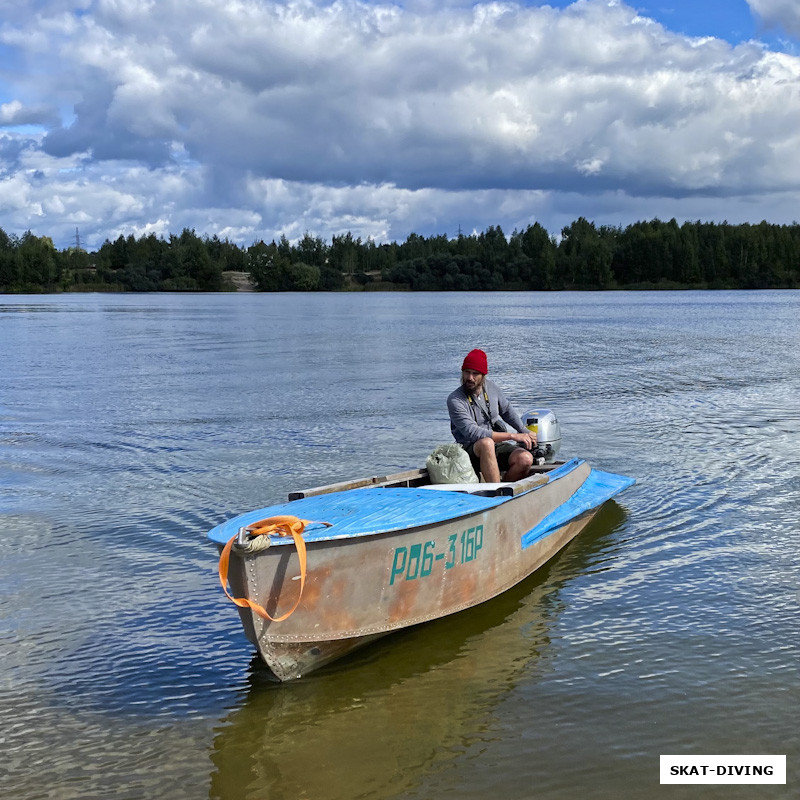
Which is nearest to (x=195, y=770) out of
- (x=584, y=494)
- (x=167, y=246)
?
(x=584, y=494)

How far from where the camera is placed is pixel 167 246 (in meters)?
177

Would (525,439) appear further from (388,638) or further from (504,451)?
(388,638)

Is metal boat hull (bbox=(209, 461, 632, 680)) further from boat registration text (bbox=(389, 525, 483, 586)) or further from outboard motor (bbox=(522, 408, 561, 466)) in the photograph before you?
outboard motor (bbox=(522, 408, 561, 466))

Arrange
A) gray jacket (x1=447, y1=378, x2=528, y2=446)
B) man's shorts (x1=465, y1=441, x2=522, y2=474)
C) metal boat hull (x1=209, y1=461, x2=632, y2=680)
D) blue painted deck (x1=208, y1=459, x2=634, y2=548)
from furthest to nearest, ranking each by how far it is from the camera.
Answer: man's shorts (x1=465, y1=441, x2=522, y2=474)
gray jacket (x1=447, y1=378, x2=528, y2=446)
blue painted deck (x1=208, y1=459, x2=634, y2=548)
metal boat hull (x1=209, y1=461, x2=632, y2=680)

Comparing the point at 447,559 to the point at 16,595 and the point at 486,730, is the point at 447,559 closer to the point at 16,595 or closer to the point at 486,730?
the point at 486,730

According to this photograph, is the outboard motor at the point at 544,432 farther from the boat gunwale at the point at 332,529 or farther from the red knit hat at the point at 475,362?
the boat gunwale at the point at 332,529

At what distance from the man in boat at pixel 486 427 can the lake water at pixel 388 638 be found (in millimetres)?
1110

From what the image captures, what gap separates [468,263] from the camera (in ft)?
505

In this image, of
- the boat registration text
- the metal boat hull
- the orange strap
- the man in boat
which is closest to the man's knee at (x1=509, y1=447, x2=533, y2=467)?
the man in boat

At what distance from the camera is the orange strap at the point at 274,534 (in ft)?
19.9

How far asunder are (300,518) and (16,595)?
3.24 metres

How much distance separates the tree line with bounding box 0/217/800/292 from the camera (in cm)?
14238

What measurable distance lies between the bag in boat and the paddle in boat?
0.26 m

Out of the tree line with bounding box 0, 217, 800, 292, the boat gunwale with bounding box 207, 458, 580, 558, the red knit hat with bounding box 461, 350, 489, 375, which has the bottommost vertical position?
the boat gunwale with bounding box 207, 458, 580, 558
